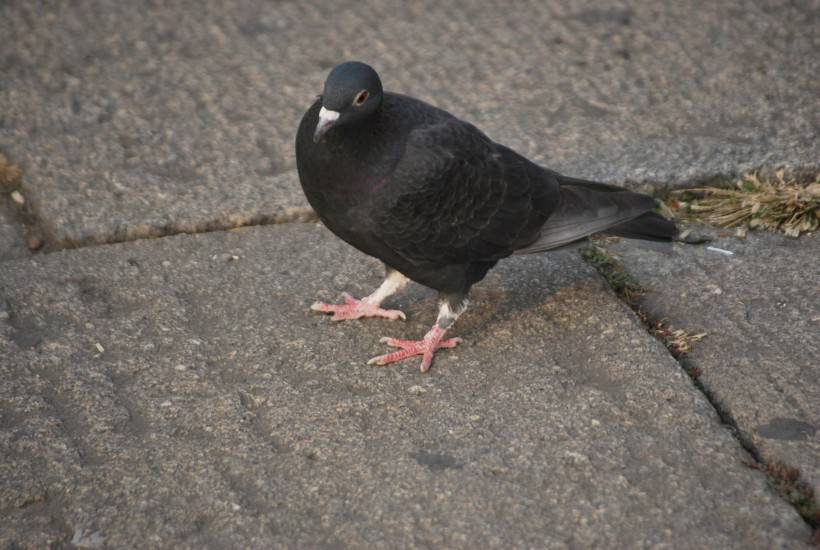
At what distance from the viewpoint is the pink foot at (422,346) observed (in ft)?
12.7

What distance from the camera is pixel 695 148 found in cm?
505

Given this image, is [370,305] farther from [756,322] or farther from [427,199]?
[756,322]

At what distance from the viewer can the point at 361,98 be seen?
3643 mm

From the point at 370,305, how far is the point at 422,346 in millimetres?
369

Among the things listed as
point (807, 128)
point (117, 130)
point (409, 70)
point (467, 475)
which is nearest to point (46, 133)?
point (117, 130)

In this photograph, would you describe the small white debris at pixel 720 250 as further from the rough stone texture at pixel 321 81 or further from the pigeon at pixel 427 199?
the rough stone texture at pixel 321 81

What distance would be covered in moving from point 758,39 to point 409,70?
2183 millimetres

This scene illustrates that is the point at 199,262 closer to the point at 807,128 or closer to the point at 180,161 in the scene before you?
the point at 180,161

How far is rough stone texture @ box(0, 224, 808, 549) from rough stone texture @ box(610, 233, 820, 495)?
0.16 m

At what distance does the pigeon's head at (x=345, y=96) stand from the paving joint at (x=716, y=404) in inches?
56.5

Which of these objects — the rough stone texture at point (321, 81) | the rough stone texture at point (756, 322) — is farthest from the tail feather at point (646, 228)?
the rough stone texture at point (321, 81)

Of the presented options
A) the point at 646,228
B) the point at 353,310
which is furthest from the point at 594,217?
the point at 353,310

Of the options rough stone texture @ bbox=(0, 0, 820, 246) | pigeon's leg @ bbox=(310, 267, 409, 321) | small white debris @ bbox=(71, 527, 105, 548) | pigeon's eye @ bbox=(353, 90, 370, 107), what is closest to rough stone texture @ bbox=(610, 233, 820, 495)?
rough stone texture @ bbox=(0, 0, 820, 246)

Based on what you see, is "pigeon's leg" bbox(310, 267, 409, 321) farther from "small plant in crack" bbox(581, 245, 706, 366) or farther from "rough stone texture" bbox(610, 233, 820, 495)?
"rough stone texture" bbox(610, 233, 820, 495)
